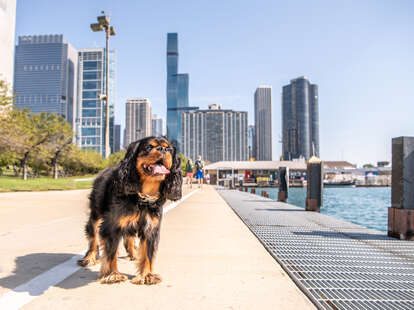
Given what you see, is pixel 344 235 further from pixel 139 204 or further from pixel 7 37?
pixel 7 37

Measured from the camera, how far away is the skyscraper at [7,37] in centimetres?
8162

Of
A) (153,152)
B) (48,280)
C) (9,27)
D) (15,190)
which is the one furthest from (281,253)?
(9,27)

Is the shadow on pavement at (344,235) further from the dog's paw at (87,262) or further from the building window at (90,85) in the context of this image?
the building window at (90,85)

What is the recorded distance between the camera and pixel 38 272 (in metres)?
3.19

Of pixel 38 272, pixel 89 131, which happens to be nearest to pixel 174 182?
pixel 38 272

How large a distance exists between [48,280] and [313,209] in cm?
991

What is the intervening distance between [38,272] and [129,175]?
145 centimetres

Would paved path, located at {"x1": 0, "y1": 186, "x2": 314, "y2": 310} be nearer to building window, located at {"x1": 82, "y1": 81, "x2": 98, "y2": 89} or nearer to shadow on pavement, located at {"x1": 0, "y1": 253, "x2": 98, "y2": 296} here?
shadow on pavement, located at {"x1": 0, "y1": 253, "x2": 98, "y2": 296}

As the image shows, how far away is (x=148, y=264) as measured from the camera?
2.96 metres

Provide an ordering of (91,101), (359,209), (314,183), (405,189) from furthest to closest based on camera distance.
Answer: (91,101), (359,209), (314,183), (405,189)

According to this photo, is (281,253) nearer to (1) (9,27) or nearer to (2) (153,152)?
(2) (153,152)

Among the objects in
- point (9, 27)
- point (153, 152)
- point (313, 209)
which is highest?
point (9, 27)

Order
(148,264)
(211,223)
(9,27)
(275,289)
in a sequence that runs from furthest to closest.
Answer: (9,27), (211,223), (148,264), (275,289)

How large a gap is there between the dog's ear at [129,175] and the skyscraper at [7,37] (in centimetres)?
9341
